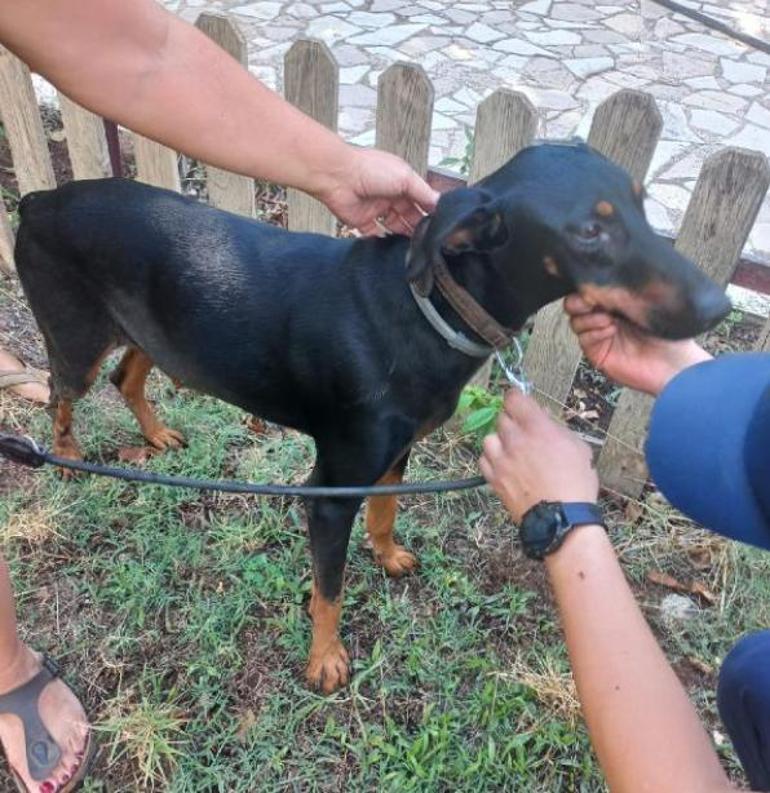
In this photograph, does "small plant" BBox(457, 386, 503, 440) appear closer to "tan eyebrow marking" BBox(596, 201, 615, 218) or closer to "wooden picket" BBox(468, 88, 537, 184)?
"wooden picket" BBox(468, 88, 537, 184)

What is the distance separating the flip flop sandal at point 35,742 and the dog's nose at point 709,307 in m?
2.02

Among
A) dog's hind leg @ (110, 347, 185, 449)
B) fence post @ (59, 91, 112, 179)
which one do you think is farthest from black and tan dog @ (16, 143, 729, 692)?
fence post @ (59, 91, 112, 179)

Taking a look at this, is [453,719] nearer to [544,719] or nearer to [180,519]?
[544,719]

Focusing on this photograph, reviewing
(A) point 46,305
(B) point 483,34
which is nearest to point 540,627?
(A) point 46,305

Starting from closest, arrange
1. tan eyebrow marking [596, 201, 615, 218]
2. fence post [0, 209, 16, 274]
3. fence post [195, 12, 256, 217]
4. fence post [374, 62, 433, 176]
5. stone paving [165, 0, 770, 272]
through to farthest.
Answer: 1. tan eyebrow marking [596, 201, 615, 218]
2. fence post [374, 62, 433, 176]
3. fence post [195, 12, 256, 217]
4. fence post [0, 209, 16, 274]
5. stone paving [165, 0, 770, 272]

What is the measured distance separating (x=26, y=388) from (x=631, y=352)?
2579 millimetres

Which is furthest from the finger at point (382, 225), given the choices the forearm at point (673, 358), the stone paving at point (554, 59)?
the stone paving at point (554, 59)

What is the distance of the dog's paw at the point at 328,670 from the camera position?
8.39ft

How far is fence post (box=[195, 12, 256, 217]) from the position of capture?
317cm

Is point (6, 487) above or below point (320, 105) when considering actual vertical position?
below

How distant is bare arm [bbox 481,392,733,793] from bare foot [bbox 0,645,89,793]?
158 cm

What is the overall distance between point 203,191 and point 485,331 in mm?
2828

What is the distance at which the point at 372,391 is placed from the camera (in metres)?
2.22

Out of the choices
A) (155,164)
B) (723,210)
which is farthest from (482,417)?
(155,164)
